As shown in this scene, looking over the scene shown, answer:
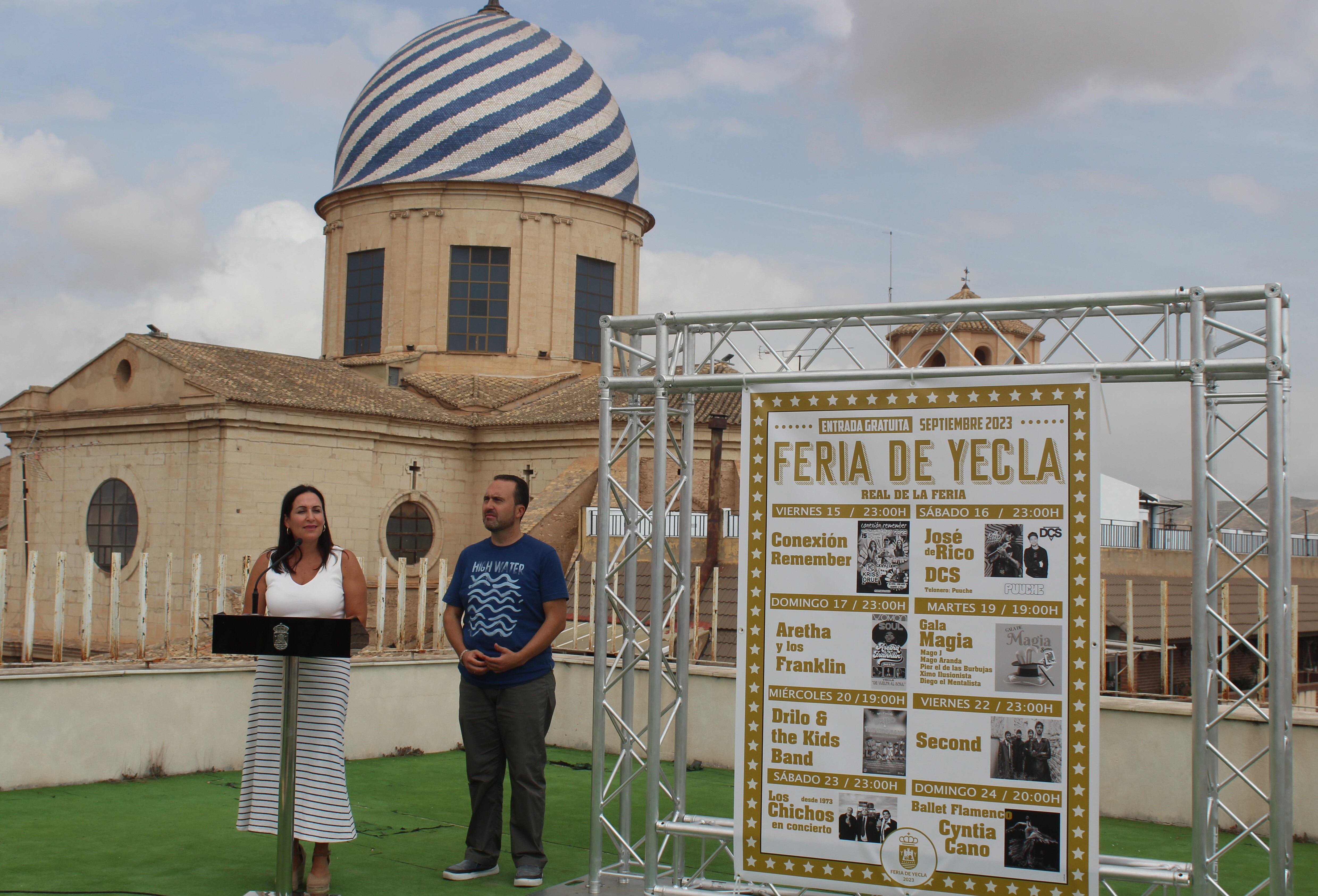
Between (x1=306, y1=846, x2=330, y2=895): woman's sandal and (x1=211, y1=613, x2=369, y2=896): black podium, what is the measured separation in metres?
0.57

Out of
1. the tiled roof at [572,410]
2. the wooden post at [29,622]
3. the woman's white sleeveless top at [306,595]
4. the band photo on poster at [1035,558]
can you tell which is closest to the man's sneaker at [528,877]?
the woman's white sleeveless top at [306,595]

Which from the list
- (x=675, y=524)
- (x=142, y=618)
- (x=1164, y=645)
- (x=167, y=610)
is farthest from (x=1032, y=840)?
(x=675, y=524)

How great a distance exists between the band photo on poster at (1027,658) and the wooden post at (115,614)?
7.15m

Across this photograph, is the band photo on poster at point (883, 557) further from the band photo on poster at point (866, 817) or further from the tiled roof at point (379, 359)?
the tiled roof at point (379, 359)

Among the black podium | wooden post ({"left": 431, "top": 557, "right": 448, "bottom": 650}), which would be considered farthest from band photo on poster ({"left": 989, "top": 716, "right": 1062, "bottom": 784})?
wooden post ({"left": 431, "top": 557, "right": 448, "bottom": 650})

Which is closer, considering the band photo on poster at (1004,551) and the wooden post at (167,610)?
the band photo on poster at (1004,551)

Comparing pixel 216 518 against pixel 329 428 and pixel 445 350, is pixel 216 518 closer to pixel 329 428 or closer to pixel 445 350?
pixel 329 428

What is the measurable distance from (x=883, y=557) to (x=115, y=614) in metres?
7.32

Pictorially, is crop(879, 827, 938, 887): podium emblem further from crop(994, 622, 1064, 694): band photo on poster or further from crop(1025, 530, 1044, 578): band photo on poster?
crop(1025, 530, 1044, 578): band photo on poster

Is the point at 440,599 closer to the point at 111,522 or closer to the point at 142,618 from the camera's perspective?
the point at 142,618

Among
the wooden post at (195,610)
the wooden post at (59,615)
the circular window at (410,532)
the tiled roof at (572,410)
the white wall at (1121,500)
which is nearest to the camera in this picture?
the wooden post at (59,615)

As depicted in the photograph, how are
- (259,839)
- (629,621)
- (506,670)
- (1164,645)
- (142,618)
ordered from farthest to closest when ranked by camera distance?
(142,618) → (1164,645) → (259,839) → (629,621) → (506,670)

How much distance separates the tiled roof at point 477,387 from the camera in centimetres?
2717

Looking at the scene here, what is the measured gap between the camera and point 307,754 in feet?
20.5
